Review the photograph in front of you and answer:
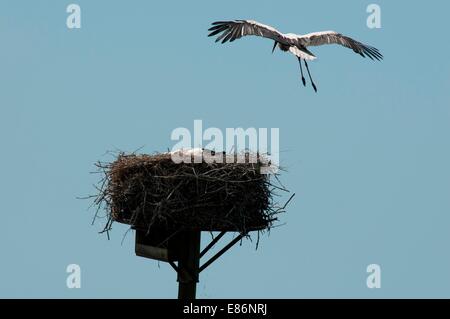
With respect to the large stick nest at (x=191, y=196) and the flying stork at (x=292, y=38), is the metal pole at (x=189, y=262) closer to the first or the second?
the large stick nest at (x=191, y=196)

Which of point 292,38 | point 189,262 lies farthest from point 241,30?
point 189,262

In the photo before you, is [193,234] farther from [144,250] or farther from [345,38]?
[345,38]

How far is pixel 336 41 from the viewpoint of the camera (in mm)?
16484

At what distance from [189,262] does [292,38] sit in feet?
10.8

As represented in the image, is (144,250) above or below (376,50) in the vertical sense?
below

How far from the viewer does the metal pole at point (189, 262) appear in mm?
14023

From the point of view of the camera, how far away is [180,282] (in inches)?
557

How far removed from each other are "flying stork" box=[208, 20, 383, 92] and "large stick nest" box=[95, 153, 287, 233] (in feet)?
4.90

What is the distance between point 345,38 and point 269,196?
10.6 feet

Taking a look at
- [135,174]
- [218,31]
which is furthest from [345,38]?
[135,174]

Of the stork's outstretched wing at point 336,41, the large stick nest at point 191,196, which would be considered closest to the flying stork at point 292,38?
the stork's outstretched wing at point 336,41

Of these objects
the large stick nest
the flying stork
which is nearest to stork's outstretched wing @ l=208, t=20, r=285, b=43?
the flying stork

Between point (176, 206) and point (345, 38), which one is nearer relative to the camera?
point (176, 206)
